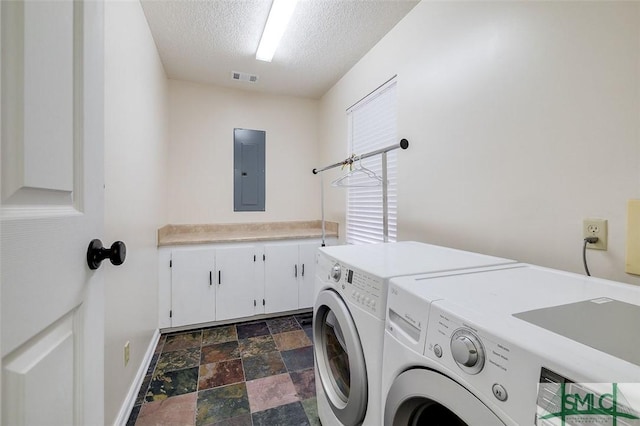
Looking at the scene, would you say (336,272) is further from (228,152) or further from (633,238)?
(228,152)

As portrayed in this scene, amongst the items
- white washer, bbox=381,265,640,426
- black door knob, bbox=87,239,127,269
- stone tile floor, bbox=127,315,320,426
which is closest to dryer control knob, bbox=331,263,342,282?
white washer, bbox=381,265,640,426

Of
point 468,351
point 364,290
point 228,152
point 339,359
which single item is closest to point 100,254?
point 364,290

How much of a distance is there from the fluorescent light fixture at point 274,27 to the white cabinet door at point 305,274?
1.74m

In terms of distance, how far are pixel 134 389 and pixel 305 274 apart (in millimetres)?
1528

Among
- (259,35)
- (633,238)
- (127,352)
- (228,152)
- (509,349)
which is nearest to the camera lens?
(509,349)

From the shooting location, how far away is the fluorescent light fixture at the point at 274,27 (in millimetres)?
1698

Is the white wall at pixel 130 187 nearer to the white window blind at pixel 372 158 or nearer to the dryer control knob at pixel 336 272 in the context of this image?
the dryer control knob at pixel 336 272

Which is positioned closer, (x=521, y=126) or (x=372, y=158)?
(x=521, y=126)

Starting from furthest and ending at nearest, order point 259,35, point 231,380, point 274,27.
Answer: point 259,35 → point 274,27 → point 231,380

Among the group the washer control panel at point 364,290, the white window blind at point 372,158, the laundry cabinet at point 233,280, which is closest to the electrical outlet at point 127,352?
the laundry cabinet at point 233,280

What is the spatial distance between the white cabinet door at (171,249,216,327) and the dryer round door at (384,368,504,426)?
2.03 metres

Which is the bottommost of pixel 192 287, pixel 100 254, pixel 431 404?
pixel 192 287

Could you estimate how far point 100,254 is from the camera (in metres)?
0.65

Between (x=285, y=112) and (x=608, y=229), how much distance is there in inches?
118
